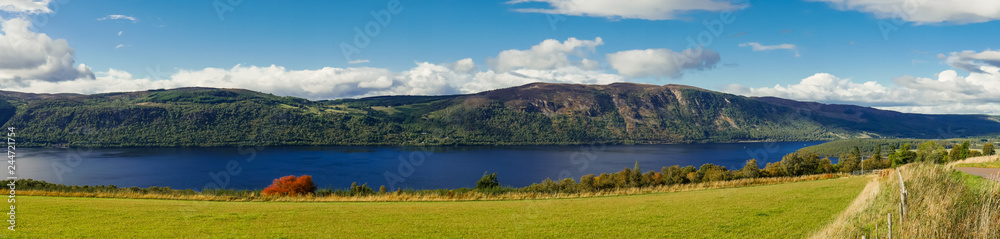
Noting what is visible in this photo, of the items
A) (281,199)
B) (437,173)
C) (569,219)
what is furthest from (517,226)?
(437,173)

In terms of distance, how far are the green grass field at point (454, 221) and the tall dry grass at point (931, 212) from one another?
162 centimetres

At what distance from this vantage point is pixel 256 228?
46.6ft

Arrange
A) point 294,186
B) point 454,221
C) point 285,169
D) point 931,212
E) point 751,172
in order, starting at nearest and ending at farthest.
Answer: point 931,212
point 454,221
point 294,186
point 751,172
point 285,169

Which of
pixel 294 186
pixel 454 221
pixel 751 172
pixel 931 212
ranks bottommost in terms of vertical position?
pixel 294 186

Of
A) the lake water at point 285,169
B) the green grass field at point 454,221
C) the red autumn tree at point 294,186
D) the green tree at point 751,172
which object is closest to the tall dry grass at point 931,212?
the green grass field at point 454,221

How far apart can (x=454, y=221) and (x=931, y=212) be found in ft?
40.2

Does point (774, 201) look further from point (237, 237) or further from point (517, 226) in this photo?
point (237, 237)

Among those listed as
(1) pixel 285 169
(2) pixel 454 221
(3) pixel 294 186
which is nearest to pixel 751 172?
(3) pixel 294 186

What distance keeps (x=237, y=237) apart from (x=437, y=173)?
12178cm

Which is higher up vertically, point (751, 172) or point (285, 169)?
point (751, 172)

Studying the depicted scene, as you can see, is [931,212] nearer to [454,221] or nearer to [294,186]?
[454,221]

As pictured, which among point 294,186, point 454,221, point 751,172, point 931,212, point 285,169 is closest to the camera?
point 931,212

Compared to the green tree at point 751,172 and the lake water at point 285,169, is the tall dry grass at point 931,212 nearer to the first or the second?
the green tree at point 751,172

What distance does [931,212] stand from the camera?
26.5 ft
